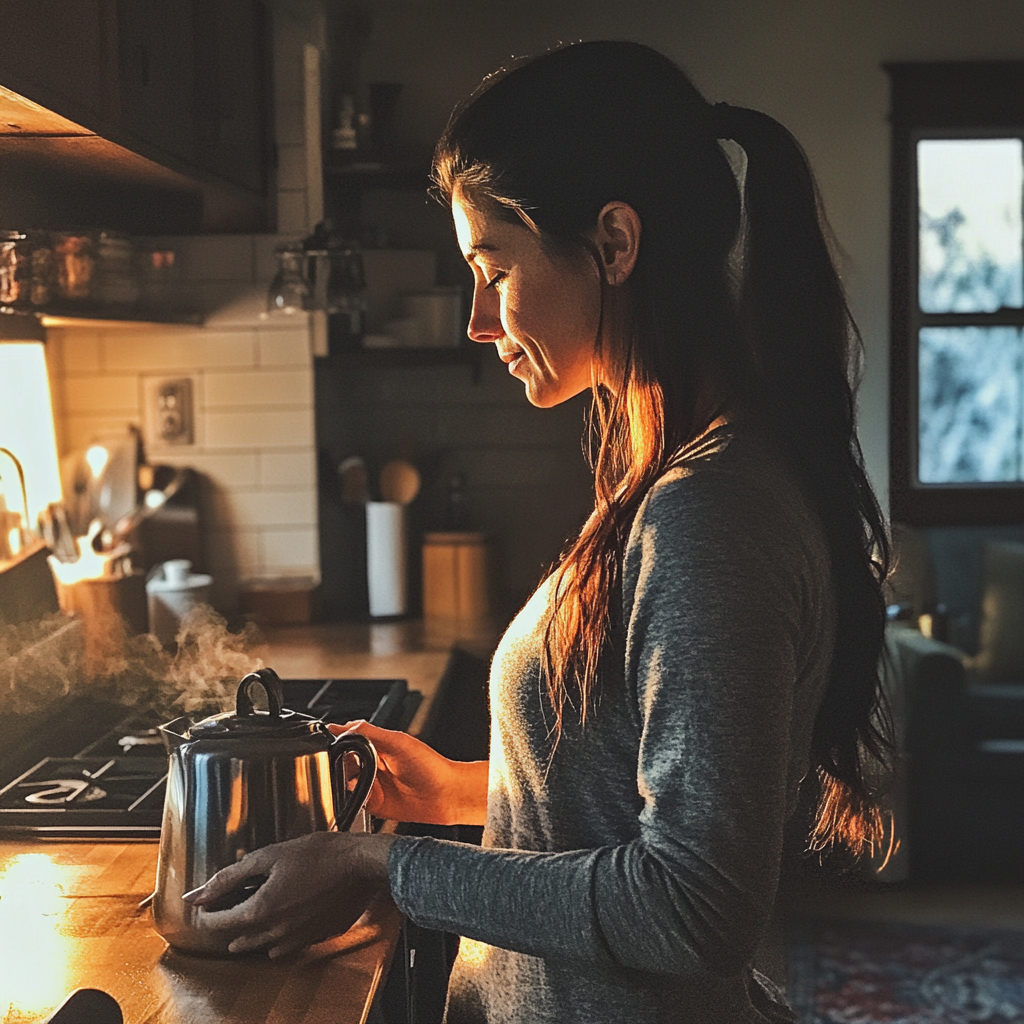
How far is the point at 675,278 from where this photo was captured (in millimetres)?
1016

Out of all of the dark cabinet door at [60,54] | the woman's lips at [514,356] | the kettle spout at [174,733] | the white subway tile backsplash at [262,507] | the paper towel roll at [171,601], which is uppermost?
the dark cabinet door at [60,54]

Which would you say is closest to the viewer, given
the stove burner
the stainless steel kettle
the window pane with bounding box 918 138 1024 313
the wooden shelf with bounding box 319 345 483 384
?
the stainless steel kettle

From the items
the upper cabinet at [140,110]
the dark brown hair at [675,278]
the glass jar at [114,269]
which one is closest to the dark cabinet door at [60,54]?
the upper cabinet at [140,110]

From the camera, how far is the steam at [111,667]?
1.88m

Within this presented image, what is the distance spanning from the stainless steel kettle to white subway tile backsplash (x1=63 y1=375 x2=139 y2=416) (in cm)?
205

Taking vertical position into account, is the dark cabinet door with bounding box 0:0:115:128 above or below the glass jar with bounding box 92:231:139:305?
above

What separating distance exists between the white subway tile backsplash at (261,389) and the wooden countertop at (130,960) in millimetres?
1725

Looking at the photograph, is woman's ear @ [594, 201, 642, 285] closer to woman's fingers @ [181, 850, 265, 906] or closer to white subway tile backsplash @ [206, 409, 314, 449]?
woman's fingers @ [181, 850, 265, 906]

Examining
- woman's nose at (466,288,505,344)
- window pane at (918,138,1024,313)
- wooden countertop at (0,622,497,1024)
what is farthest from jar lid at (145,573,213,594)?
window pane at (918,138,1024,313)

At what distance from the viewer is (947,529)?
14.4 feet

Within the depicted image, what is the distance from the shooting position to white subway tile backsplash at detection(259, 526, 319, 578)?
3.16 m

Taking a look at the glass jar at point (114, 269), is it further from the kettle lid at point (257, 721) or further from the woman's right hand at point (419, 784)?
the kettle lid at point (257, 721)

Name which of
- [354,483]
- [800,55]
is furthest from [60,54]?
[800,55]

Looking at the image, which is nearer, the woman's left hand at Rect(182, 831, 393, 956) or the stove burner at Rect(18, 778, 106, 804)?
the woman's left hand at Rect(182, 831, 393, 956)
